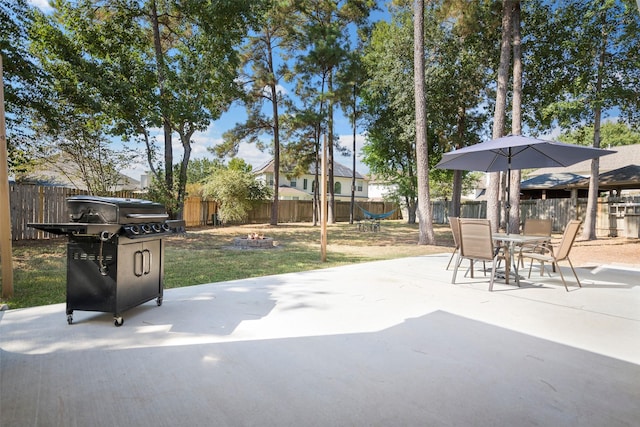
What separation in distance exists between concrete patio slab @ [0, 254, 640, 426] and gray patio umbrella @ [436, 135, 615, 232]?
6.75 ft

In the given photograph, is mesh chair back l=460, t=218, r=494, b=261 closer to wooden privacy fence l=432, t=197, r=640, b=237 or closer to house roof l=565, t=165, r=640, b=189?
wooden privacy fence l=432, t=197, r=640, b=237

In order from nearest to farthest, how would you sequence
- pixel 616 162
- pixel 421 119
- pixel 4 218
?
pixel 4 218 → pixel 421 119 → pixel 616 162

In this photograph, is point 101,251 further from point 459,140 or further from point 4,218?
point 459,140

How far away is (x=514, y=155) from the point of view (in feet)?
A: 18.2

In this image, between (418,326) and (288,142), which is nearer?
(418,326)

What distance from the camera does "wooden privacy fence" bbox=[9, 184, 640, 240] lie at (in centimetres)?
796

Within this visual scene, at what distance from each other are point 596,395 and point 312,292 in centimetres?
253

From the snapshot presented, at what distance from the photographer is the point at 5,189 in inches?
135

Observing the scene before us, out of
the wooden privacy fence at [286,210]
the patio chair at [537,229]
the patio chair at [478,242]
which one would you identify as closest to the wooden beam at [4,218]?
the wooden privacy fence at [286,210]

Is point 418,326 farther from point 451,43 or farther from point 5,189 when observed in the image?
point 451,43

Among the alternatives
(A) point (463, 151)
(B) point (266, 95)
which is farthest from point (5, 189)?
(B) point (266, 95)

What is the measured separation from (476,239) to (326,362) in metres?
2.80

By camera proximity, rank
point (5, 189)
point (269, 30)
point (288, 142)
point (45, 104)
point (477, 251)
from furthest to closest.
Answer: point (288, 142)
point (269, 30)
point (45, 104)
point (477, 251)
point (5, 189)

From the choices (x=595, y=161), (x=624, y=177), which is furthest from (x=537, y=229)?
(x=624, y=177)
